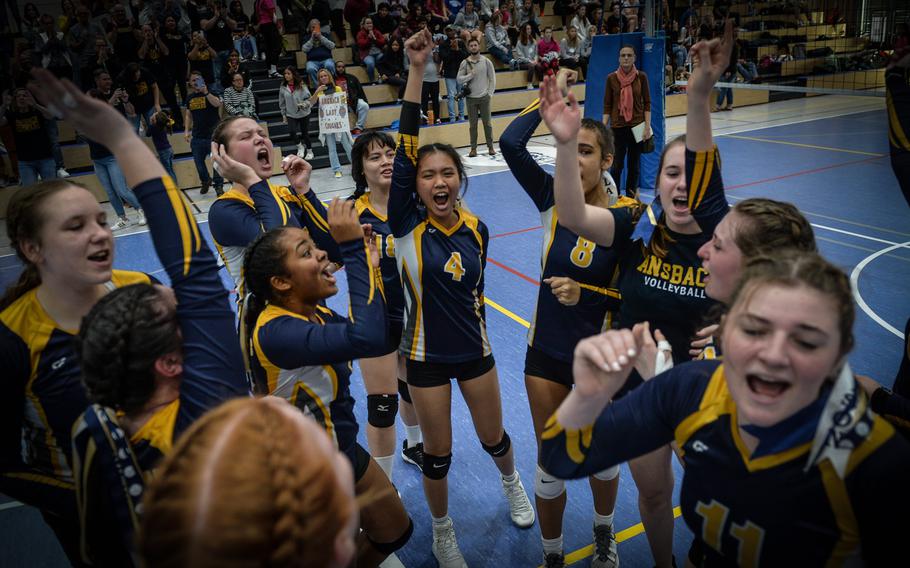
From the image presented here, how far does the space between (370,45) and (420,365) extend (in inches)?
570

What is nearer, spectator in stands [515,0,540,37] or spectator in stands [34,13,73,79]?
spectator in stands [34,13,73,79]

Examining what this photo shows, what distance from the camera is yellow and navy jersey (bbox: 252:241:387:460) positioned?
2049mm

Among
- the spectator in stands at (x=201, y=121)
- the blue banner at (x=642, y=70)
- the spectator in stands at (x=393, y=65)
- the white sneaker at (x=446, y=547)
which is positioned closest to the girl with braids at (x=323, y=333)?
the white sneaker at (x=446, y=547)

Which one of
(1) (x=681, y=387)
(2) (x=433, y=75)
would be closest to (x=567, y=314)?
(1) (x=681, y=387)

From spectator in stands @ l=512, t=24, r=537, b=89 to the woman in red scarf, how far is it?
7946 millimetres

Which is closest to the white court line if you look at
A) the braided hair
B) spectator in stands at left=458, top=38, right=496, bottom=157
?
the braided hair

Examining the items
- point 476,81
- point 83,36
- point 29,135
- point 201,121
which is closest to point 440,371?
point 29,135

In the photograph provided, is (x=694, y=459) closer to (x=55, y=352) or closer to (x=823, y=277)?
(x=823, y=277)

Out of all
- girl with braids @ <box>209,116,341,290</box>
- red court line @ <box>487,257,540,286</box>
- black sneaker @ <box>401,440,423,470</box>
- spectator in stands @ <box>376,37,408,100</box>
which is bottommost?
black sneaker @ <box>401,440,423,470</box>

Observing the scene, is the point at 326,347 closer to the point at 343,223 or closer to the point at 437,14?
the point at 343,223

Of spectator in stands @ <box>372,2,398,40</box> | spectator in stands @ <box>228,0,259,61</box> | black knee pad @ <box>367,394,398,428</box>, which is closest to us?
black knee pad @ <box>367,394,398,428</box>

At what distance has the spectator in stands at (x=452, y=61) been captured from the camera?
47.1 feet

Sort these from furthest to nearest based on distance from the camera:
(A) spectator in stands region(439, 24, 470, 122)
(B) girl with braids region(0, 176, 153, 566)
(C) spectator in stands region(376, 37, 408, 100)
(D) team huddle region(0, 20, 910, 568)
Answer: (C) spectator in stands region(376, 37, 408, 100) → (A) spectator in stands region(439, 24, 470, 122) → (B) girl with braids region(0, 176, 153, 566) → (D) team huddle region(0, 20, 910, 568)

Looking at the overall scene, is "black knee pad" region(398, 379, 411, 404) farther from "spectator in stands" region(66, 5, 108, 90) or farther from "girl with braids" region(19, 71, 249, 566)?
"spectator in stands" region(66, 5, 108, 90)
